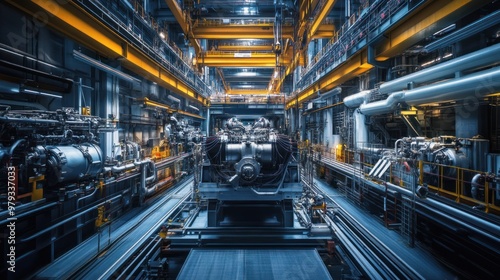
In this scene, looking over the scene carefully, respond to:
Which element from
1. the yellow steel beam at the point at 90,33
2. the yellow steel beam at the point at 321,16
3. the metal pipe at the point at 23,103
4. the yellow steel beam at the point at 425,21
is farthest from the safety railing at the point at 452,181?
the metal pipe at the point at 23,103

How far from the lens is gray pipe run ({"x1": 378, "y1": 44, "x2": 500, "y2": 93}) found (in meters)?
4.05

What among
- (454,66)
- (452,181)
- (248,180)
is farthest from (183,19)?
(452,181)

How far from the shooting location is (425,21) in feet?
16.0

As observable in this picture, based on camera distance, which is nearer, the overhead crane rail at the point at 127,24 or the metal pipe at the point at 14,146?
the metal pipe at the point at 14,146

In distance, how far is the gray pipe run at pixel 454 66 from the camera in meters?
4.05

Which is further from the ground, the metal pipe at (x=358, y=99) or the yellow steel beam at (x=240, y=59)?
the yellow steel beam at (x=240, y=59)

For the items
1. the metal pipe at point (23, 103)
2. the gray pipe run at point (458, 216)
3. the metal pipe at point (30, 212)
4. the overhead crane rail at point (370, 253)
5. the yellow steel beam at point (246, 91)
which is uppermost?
the yellow steel beam at point (246, 91)

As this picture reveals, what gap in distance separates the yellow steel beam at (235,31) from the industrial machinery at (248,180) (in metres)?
10.9

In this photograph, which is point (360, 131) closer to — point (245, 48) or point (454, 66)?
point (454, 66)

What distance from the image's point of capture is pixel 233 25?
48.0 ft

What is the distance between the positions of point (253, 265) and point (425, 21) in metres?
5.51

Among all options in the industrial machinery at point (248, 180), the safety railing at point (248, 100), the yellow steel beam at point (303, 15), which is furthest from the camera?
the safety railing at point (248, 100)

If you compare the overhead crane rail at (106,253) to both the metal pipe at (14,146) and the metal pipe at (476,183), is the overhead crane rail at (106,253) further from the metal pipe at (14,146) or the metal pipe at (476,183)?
the metal pipe at (476,183)

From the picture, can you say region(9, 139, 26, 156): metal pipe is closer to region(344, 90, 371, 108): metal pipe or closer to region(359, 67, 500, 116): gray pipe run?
region(359, 67, 500, 116): gray pipe run
